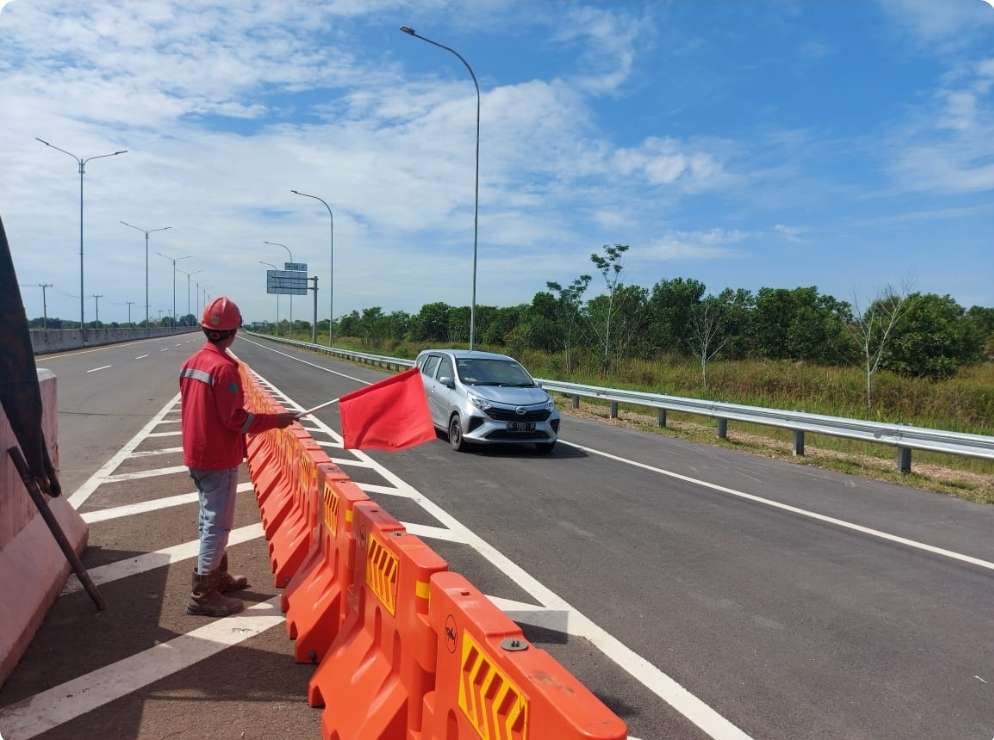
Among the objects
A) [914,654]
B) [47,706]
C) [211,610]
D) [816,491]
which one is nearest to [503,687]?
[47,706]

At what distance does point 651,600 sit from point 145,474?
6789 millimetres

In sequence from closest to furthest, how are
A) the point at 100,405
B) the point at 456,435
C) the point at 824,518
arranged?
the point at 824,518, the point at 456,435, the point at 100,405

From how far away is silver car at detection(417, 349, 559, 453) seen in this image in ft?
38.4

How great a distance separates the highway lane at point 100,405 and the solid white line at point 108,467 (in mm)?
102

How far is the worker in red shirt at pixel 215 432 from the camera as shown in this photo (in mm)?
4629

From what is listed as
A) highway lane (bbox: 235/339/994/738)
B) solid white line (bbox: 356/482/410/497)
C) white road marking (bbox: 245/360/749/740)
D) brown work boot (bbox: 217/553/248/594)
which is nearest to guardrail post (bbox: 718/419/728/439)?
highway lane (bbox: 235/339/994/738)

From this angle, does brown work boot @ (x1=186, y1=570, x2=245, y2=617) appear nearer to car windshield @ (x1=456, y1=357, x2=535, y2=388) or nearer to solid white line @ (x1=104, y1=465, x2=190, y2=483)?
solid white line @ (x1=104, y1=465, x2=190, y2=483)

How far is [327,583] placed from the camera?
13.9 feet

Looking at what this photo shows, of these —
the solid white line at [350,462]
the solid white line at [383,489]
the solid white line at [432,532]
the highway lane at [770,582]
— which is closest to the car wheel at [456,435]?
the highway lane at [770,582]

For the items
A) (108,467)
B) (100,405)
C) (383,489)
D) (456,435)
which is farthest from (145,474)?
(100,405)

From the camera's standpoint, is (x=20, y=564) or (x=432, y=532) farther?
(x=432, y=532)

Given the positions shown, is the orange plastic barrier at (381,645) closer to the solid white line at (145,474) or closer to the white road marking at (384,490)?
the white road marking at (384,490)

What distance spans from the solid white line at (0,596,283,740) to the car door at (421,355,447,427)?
8052 mm

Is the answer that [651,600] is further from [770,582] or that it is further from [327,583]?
[327,583]
